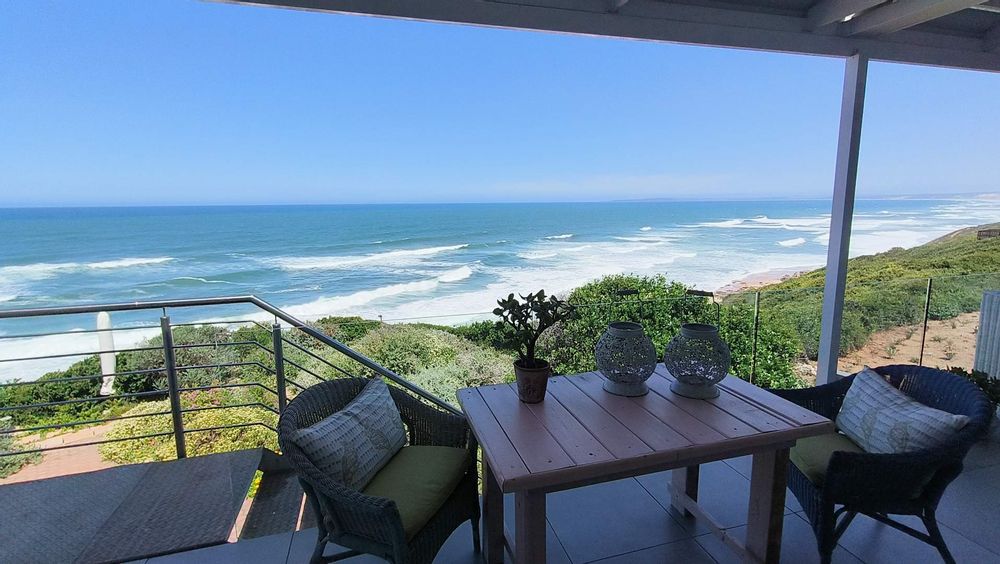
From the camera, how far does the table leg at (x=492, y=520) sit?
1640 millimetres

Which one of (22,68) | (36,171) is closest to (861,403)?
(22,68)

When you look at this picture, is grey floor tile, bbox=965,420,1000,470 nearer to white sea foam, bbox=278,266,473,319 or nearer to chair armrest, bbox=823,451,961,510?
chair armrest, bbox=823,451,961,510

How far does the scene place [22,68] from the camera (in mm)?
13297

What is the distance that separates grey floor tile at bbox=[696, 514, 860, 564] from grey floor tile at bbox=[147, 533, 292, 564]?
65.0 inches

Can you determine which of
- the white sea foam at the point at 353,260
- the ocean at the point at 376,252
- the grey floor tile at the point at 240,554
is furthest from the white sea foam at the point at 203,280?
the grey floor tile at the point at 240,554

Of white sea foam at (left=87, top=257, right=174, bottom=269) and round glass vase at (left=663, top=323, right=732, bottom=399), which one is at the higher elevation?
round glass vase at (left=663, top=323, right=732, bottom=399)

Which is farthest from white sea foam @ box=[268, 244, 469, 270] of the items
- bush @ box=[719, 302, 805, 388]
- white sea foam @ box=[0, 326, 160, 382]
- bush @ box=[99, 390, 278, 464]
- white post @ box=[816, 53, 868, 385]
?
white post @ box=[816, 53, 868, 385]

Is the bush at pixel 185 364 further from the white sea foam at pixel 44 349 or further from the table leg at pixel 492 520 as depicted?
the table leg at pixel 492 520

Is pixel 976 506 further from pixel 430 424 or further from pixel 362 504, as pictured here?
pixel 362 504

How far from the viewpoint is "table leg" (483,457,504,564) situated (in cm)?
164

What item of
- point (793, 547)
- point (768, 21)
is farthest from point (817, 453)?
point (768, 21)

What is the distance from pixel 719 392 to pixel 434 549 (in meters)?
1.14

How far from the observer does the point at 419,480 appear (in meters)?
1.57

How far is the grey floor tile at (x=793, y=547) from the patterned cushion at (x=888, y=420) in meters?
0.41
